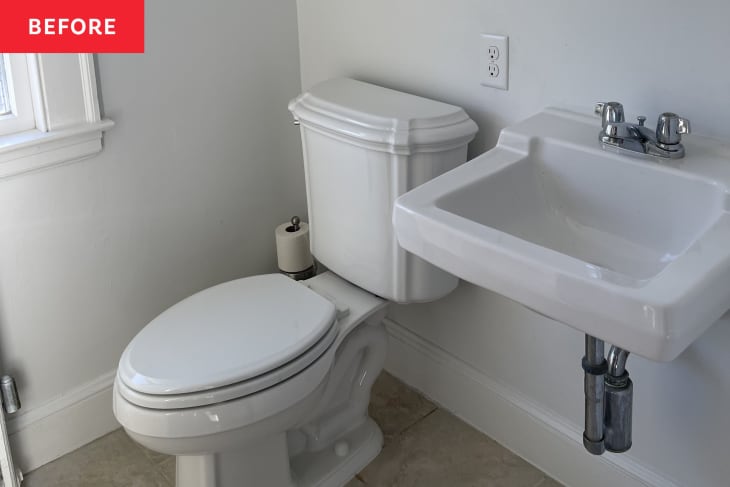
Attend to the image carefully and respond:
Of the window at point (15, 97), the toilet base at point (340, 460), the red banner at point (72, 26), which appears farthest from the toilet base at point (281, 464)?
the red banner at point (72, 26)

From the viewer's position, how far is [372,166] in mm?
1650

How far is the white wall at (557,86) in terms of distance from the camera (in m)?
1.34

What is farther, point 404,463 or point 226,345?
point 404,463

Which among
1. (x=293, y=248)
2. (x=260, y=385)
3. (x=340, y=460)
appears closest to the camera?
(x=260, y=385)

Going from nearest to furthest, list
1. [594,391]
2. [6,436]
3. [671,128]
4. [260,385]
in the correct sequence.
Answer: [671,128] < [594,391] < [260,385] < [6,436]

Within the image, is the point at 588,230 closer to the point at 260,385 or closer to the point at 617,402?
the point at 617,402

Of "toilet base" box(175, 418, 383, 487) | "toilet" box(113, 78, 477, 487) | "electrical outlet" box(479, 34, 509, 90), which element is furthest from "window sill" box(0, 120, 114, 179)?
"electrical outlet" box(479, 34, 509, 90)

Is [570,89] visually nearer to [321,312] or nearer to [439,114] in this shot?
[439,114]

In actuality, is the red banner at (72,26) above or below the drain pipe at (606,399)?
above

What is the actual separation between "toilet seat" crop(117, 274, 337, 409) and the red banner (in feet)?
1.90

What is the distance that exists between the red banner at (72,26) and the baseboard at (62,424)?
30.9 inches

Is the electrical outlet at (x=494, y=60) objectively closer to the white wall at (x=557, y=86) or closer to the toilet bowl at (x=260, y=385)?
the white wall at (x=557, y=86)

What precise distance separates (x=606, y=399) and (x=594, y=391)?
23 millimetres

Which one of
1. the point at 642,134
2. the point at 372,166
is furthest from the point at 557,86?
the point at 372,166
